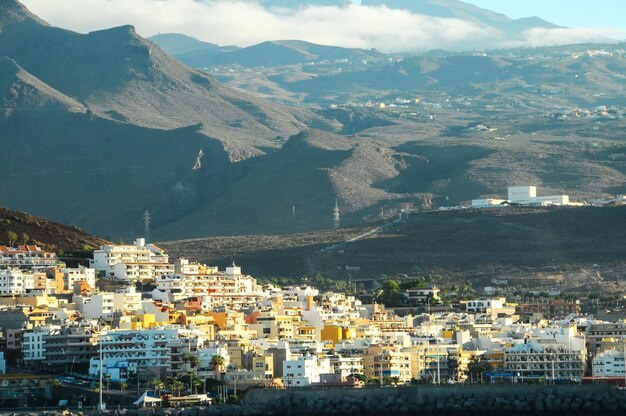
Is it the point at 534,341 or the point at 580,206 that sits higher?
the point at 580,206

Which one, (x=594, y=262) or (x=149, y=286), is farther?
(x=594, y=262)

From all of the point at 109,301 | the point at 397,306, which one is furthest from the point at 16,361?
the point at 397,306

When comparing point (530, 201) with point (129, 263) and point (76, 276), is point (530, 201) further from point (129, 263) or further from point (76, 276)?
point (76, 276)

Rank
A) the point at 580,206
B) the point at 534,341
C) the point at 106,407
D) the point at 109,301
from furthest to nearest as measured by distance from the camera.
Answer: the point at 580,206
the point at 109,301
the point at 534,341
the point at 106,407

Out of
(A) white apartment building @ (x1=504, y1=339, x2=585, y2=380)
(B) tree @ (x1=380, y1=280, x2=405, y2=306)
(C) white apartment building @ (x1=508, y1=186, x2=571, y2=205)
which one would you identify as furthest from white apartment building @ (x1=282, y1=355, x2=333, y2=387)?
(C) white apartment building @ (x1=508, y1=186, x2=571, y2=205)

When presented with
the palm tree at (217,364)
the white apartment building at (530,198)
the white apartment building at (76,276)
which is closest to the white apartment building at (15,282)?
the white apartment building at (76,276)

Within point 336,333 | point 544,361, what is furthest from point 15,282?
point 544,361

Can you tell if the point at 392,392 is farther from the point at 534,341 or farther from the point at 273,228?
A: the point at 273,228

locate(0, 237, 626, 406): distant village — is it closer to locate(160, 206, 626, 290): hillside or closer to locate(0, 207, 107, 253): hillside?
locate(0, 207, 107, 253): hillside
